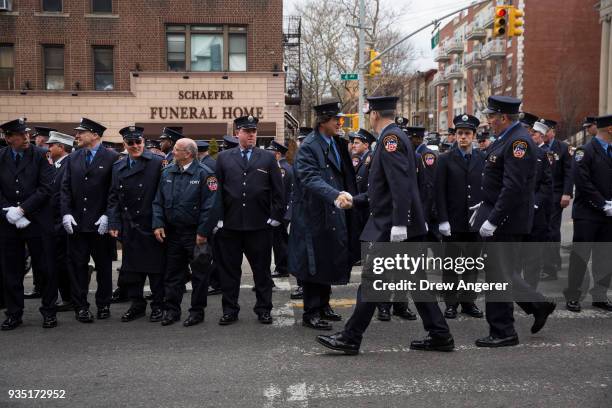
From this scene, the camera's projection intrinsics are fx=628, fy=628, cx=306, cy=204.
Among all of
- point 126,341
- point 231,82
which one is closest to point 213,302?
point 126,341

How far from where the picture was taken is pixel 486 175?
5941 millimetres

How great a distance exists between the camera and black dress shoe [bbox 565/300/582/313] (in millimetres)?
7105

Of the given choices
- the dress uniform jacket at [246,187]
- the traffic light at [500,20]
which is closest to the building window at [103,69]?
the traffic light at [500,20]

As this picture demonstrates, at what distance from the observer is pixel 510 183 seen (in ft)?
18.4

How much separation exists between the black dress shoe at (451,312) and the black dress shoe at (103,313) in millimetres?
3845

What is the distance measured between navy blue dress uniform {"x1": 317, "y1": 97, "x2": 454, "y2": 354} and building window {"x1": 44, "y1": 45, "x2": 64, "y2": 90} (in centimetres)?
2519

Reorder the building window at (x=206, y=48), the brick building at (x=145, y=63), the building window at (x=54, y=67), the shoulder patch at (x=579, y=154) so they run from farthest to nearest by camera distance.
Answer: the building window at (x=206, y=48)
the building window at (x=54, y=67)
the brick building at (x=145, y=63)
the shoulder patch at (x=579, y=154)

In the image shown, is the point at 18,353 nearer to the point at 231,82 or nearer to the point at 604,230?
the point at 604,230

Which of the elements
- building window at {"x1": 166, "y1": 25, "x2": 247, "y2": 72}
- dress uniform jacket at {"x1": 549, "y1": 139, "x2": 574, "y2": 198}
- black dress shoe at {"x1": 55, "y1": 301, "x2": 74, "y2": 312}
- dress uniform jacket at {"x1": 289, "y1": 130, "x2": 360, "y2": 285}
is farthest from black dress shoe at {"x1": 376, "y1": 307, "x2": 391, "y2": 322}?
building window at {"x1": 166, "y1": 25, "x2": 247, "y2": 72}

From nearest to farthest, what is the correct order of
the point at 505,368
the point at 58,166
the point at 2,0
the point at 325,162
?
the point at 505,368 < the point at 325,162 < the point at 58,166 < the point at 2,0

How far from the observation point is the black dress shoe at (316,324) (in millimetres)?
6523

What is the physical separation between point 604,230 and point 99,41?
2469 cm

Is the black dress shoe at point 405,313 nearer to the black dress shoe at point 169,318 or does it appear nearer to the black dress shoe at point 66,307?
the black dress shoe at point 169,318

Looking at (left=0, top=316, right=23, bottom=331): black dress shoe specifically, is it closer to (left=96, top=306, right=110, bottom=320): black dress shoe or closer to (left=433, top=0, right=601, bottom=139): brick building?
(left=96, top=306, right=110, bottom=320): black dress shoe
